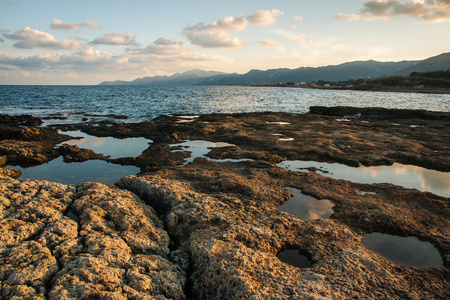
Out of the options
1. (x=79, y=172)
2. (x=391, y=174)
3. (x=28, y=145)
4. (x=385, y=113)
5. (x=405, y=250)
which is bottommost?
(x=405, y=250)

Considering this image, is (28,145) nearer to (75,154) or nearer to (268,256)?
(75,154)

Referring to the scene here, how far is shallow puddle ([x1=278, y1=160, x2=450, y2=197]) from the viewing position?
9.41 metres

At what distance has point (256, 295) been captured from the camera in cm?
357

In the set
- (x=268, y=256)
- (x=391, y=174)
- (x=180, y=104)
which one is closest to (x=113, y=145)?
(x=268, y=256)

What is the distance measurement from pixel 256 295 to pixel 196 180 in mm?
5756

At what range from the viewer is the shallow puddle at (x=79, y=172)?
1027 cm

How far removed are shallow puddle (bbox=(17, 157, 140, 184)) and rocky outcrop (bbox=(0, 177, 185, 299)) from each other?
3922mm

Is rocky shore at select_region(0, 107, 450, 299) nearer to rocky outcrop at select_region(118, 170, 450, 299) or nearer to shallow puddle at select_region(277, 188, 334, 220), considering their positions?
rocky outcrop at select_region(118, 170, 450, 299)

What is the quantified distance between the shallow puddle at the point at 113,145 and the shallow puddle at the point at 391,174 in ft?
29.1

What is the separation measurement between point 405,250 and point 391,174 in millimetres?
5901

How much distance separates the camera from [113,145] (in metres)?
16.3

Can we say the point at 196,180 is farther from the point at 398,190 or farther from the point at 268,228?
the point at 398,190

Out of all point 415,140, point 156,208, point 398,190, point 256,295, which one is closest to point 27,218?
point 156,208

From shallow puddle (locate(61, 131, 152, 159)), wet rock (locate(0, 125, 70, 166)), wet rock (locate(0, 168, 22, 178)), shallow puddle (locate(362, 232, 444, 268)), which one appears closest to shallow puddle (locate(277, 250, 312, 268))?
shallow puddle (locate(362, 232, 444, 268))
